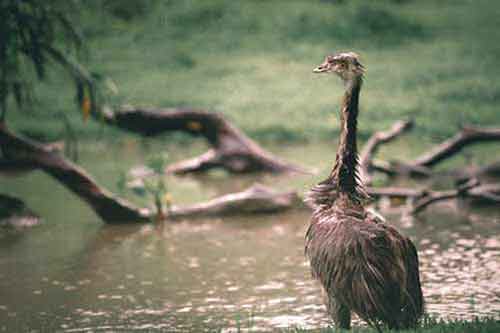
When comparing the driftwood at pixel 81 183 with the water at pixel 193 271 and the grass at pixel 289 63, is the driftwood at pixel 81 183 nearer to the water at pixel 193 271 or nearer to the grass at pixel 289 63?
the water at pixel 193 271

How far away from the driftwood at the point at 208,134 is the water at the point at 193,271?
108 cm

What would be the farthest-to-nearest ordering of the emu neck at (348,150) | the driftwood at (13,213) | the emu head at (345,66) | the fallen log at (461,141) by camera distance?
the fallen log at (461,141) < the driftwood at (13,213) < the emu head at (345,66) < the emu neck at (348,150)

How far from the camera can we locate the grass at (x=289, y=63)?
19.9 meters

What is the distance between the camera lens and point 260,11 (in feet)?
90.3

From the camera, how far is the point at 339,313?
7.71 m

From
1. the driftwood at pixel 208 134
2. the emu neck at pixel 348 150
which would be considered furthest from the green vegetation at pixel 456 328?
the driftwood at pixel 208 134

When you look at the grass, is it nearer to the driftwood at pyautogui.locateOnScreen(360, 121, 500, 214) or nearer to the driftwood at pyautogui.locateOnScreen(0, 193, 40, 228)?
the driftwood at pyautogui.locateOnScreen(360, 121, 500, 214)

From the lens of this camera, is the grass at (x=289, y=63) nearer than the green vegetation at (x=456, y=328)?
No

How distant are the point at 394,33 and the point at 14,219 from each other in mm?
14366

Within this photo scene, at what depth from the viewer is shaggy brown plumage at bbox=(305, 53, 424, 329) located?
7332 mm

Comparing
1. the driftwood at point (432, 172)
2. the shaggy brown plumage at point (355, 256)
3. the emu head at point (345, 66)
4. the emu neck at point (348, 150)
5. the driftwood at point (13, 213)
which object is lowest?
the driftwood at point (13, 213)

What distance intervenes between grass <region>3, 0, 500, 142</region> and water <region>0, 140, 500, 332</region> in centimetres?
535

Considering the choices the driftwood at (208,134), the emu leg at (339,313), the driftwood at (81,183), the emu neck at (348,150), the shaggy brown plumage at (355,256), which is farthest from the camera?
the driftwood at (208,134)

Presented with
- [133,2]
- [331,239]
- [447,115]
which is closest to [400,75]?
[447,115]
